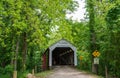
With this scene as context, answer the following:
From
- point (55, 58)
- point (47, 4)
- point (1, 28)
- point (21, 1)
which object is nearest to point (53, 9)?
point (47, 4)

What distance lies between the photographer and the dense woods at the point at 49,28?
22.0m

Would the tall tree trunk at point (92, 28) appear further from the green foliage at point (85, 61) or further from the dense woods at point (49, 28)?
the green foliage at point (85, 61)

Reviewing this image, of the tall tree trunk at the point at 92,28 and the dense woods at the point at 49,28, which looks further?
the tall tree trunk at the point at 92,28

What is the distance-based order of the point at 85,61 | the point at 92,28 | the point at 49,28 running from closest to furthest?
the point at 49,28
the point at 92,28
the point at 85,61

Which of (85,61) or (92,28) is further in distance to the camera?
(85,61)

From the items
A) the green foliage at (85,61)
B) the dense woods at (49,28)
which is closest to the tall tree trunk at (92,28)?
the dense woods at (49,28)

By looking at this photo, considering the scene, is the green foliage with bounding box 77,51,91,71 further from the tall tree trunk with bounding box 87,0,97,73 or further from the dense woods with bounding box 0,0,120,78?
the tall tree trunk with bounding box 87,0,97,73

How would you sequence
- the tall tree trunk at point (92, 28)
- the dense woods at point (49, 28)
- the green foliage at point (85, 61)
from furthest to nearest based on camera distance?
1. the green foliage at point (85, 61)
2. the tall tree trunk at point (92, 28)
3. the dense woods at point (49, 28)

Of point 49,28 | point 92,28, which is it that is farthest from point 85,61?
point 49,28

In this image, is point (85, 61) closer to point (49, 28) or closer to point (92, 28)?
point (92, 28)

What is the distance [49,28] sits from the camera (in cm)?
2764

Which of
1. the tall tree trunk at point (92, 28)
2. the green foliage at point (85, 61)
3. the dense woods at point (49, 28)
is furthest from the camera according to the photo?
the green foliage at point (85, 61)

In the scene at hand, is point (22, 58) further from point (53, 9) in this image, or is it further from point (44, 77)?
point (53, 9)

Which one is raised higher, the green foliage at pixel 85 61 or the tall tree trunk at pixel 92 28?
the tall tree trunk at pixel 92 28
